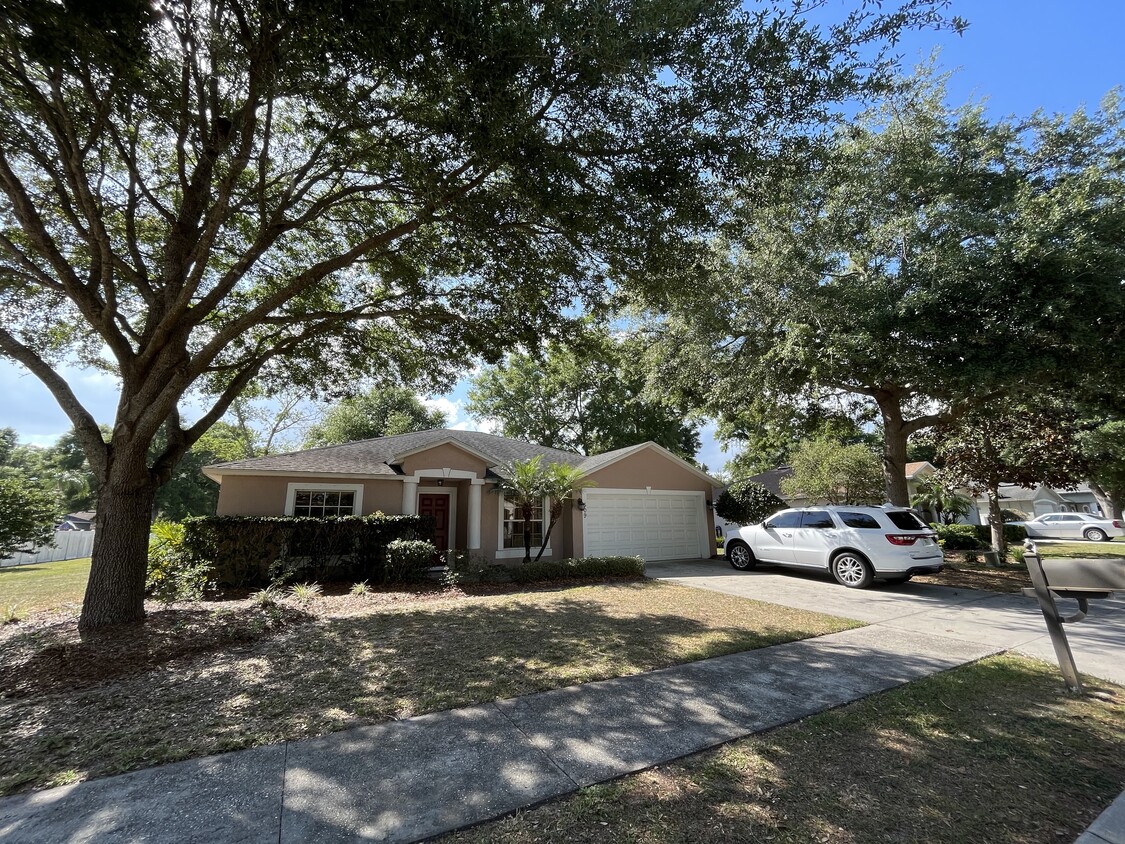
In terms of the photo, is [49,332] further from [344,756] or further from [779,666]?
[779,666]

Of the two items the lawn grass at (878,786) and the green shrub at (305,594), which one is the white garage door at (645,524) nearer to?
the green shrub at (305,594)

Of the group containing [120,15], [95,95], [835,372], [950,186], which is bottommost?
[835,372]

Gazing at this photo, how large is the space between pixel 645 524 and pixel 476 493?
554 cm

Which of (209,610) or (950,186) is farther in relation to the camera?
(950,186)

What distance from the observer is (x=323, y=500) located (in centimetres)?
1224

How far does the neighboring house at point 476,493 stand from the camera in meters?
11.7

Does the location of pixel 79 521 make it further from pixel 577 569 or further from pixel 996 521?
pixel 996 521

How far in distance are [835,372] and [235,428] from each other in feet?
116

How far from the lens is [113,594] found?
6.20 m

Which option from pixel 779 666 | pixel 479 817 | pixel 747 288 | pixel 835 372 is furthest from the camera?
pixel 747 288

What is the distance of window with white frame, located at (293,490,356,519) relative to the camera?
1195 cm

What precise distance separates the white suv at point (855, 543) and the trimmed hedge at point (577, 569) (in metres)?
3.58

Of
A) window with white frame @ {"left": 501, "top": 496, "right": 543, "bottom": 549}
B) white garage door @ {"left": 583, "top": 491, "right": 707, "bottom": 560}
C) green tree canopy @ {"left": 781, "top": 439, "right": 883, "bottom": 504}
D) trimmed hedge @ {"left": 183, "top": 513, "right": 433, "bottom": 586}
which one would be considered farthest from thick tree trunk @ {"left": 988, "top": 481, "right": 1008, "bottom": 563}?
trimmed hedge @ {"left": 183, "top": 513, "right": 433, "bottom": 586}

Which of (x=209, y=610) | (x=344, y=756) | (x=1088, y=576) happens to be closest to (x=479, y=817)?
(x=344, y=756)
